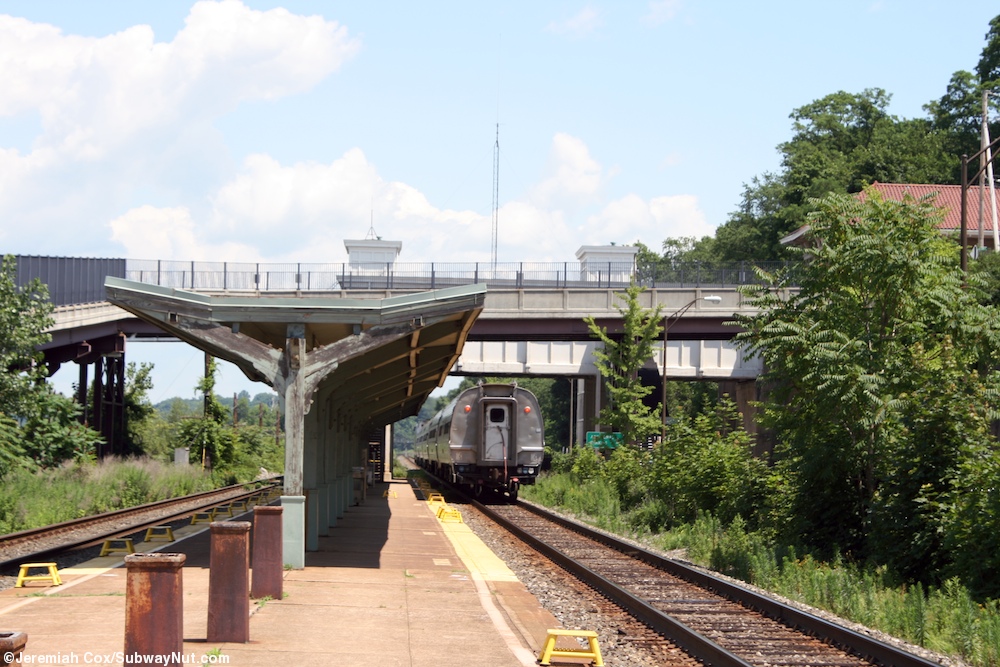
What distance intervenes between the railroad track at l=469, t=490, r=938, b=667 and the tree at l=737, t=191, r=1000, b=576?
3303 millimetres

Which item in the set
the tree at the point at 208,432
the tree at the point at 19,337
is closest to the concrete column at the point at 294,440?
the tree at the point at 19,337

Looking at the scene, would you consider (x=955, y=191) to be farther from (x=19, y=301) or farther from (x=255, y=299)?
(x=255, y=299)

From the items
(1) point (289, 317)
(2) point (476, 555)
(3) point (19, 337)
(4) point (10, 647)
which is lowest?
(2) point (476, 555)

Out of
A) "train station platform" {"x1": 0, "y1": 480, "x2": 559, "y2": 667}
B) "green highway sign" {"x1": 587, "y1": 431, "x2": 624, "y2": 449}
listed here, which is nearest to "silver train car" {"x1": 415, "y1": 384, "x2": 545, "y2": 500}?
"green highway sign" {"x1": 587, "y1": 431, "x2": 624, "y2": 449}

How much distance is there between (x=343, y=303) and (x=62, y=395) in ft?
83.0

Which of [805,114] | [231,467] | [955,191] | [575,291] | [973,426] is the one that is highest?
[805,114]

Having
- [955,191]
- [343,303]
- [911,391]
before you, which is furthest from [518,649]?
[955,191]

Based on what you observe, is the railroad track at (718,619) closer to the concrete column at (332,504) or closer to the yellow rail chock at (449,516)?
the concrete column at (332,504)

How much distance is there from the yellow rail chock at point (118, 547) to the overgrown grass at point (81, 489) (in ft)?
15.9

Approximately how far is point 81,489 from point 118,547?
12.0 metres

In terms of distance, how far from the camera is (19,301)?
3169cm

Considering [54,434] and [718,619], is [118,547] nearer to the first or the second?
[718,619]

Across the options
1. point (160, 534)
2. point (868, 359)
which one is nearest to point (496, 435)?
point (160, 534)

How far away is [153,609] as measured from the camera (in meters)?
7.11
